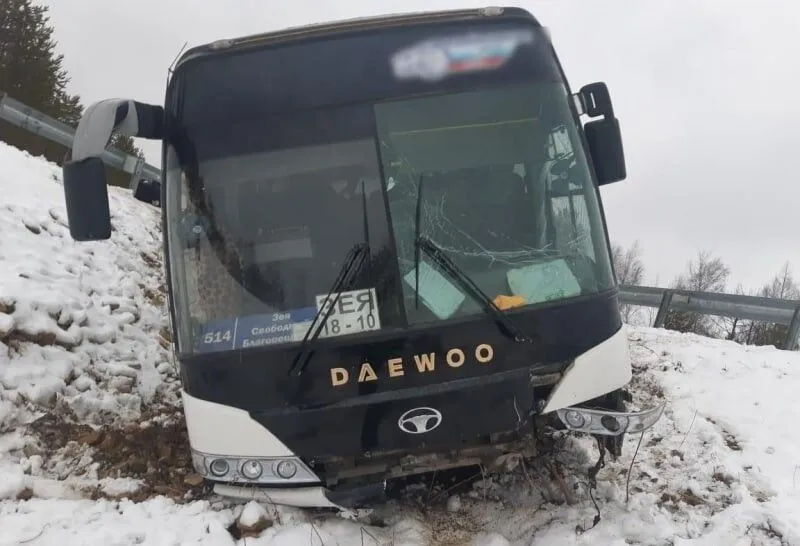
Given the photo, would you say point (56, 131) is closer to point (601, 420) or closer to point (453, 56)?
point (453, 56)

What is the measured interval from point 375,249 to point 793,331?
23.5 feet

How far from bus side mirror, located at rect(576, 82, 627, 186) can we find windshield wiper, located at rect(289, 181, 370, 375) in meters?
1.70

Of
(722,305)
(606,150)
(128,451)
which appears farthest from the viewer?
(722,305)

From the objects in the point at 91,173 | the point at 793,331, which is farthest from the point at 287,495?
the point at 793,331

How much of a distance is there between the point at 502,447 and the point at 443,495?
78 cm

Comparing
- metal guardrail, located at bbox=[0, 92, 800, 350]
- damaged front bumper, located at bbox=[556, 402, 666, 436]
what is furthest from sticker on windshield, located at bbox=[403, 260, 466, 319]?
metal guardrail, located at bbox=[0, 92, 800, 350]

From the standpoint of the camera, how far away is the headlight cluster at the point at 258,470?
12.0ft

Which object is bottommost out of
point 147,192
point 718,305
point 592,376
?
point 718,305

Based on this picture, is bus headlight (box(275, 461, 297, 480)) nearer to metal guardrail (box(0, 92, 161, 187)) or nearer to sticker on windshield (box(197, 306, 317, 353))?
sticker on windshield (box(197, 306, 317, 353))

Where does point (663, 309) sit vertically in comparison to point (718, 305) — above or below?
below

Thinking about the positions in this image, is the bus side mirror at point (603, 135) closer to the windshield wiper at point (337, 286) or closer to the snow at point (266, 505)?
the windshield wiper at point (337, 286)

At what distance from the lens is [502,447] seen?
3787 millimetres

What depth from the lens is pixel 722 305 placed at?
9.34 metres

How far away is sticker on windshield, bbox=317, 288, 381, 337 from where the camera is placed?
3.63m
